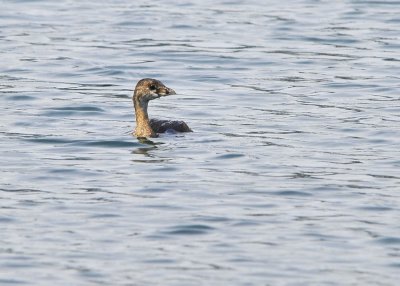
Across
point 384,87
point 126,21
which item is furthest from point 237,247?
point 126,21

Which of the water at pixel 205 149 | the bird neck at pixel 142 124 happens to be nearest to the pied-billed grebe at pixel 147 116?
the bird neck at pixel 142 124

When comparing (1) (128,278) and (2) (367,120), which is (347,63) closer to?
(2) (367,120)

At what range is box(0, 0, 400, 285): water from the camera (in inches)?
516

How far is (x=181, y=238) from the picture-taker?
1377 cm

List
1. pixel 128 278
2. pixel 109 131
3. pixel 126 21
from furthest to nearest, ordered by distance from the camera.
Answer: pixel 126 21
pixel 109 131
pixel 128 278

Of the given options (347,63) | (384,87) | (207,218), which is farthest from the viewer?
(347,63)

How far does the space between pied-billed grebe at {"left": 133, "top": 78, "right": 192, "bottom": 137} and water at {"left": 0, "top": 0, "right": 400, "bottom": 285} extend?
22 centimetres

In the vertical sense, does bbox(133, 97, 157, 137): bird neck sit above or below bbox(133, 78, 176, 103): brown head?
below

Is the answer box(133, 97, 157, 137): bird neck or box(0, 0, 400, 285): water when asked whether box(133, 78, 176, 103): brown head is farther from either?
box(0, 0, 400, 285): water

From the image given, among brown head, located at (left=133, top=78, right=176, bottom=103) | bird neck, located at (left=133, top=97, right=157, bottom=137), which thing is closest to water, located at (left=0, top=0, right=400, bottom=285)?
bird neck, located at (left=133, top=97, right=157, bottom=137)

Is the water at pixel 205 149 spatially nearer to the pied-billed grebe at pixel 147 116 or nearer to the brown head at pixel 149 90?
the pied-billed grebe at pixel 147 116

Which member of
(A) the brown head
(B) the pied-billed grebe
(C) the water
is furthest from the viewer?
Answer: (A) the brown head

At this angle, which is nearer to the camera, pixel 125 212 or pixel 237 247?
pixel 237 247

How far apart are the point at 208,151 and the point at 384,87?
18.3 ft
